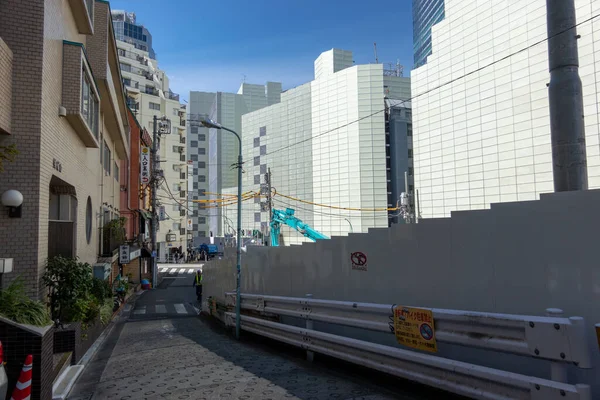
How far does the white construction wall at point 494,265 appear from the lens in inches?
147

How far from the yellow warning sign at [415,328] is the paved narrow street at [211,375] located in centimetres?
61

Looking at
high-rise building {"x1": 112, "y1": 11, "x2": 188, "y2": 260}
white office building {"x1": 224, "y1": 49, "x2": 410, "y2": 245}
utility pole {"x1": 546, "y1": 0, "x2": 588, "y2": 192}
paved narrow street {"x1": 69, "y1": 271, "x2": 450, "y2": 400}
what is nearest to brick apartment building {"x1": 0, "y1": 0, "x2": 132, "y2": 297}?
paved narrow street {"x1": 69, "y1": 271, "x2": 450, "y2": 400}

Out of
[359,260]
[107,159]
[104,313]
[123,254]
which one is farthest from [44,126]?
[123,254]

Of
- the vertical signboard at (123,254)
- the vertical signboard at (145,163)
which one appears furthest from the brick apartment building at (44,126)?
the vertical signboard at (145,163)

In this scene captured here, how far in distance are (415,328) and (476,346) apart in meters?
0.74

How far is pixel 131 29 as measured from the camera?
447 ft

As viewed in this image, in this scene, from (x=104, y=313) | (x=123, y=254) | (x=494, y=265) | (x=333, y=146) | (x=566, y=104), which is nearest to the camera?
(x=494, y=265)

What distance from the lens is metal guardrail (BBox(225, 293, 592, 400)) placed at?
10.7 feet

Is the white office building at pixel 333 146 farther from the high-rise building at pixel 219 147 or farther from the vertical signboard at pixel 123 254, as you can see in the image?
the high-rise building at pixel 219 147

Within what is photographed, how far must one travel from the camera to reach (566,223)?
3.84 m

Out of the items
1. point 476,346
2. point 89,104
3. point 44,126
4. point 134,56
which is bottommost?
point 476,346

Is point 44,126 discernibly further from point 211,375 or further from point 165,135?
point 165,135

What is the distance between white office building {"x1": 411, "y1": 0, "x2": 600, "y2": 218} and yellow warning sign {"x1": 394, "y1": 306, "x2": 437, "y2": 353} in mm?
25087

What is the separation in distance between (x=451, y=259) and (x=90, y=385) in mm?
5316
